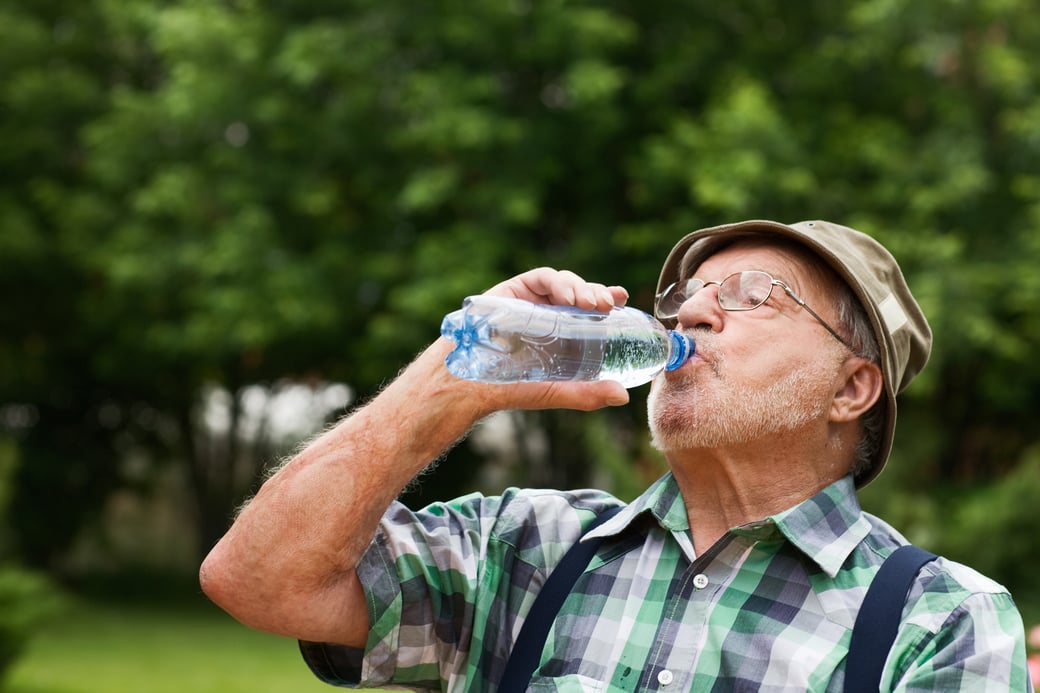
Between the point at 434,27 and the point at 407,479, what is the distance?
10.00m

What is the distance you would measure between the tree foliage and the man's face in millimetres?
6528

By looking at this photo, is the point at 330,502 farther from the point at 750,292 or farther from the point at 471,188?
the point at 471,188

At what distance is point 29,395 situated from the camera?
15883 millimetres

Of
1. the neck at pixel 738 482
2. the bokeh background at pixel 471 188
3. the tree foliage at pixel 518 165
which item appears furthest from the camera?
the tree foliage at pixel 518 165

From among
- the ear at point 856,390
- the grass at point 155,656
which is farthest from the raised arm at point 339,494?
the grass at point 155,656

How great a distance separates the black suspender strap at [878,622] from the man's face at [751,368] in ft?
1.17

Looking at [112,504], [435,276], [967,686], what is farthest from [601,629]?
[112,504]

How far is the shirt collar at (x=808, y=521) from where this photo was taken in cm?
218

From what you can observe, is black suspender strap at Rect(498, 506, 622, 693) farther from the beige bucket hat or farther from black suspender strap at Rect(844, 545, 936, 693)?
the beige bucket hat

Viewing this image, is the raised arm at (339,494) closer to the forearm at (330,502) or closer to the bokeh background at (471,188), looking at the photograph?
the forearm at (330,502)

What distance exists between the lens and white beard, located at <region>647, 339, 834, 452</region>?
2295mm

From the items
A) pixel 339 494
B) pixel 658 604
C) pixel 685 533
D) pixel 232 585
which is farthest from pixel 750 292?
pixel 232 585

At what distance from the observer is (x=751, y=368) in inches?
93.0

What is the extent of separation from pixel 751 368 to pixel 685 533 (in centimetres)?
33
